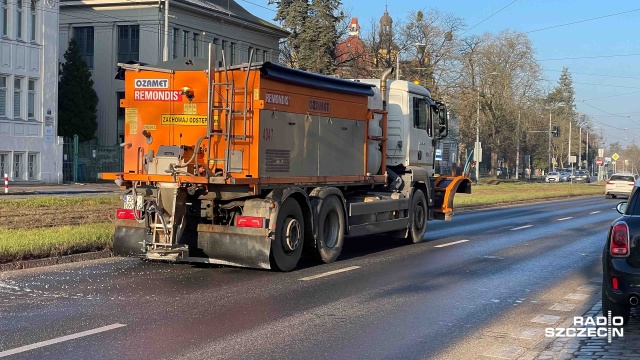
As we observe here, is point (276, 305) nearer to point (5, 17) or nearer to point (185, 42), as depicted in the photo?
point (5, 17)

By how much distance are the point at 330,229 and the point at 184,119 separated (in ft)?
10.4

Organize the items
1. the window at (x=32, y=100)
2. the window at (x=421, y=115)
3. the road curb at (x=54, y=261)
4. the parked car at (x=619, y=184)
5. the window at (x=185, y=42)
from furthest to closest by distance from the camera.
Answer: the window at (x=185, y=42) < the parked car at (x=619, y=184) < the window at (x=32, y=100) < the window at (x=421, y=115) < the road curb at (x=54, y=261)

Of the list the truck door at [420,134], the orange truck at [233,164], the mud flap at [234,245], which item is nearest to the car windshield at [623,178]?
the truck door at [420,134]

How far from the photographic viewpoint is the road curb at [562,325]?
6801 millimetres

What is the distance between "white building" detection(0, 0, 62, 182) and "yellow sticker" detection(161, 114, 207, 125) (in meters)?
29.6

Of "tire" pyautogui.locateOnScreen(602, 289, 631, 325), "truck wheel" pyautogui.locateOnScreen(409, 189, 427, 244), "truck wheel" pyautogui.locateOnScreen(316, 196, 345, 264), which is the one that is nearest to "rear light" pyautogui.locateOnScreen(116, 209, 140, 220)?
"truck wheel" pyautogui.locateOnScreen(316, 196, 345, 264)

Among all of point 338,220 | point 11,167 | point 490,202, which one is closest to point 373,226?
point 338,220

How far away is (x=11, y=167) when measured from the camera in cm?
3834

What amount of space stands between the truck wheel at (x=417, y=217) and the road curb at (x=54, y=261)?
6.30 m

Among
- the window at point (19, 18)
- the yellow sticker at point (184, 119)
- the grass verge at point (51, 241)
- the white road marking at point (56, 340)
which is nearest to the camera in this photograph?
the white road marking at point (56, 340)

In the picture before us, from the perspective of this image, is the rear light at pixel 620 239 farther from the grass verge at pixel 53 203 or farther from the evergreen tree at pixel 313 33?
the evergreen tree at pixel 313 33

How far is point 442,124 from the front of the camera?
17.4m

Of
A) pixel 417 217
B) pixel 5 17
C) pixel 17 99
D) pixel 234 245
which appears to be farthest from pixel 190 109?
pixel 17 99

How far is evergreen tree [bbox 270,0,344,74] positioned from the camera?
5128 centimetres
